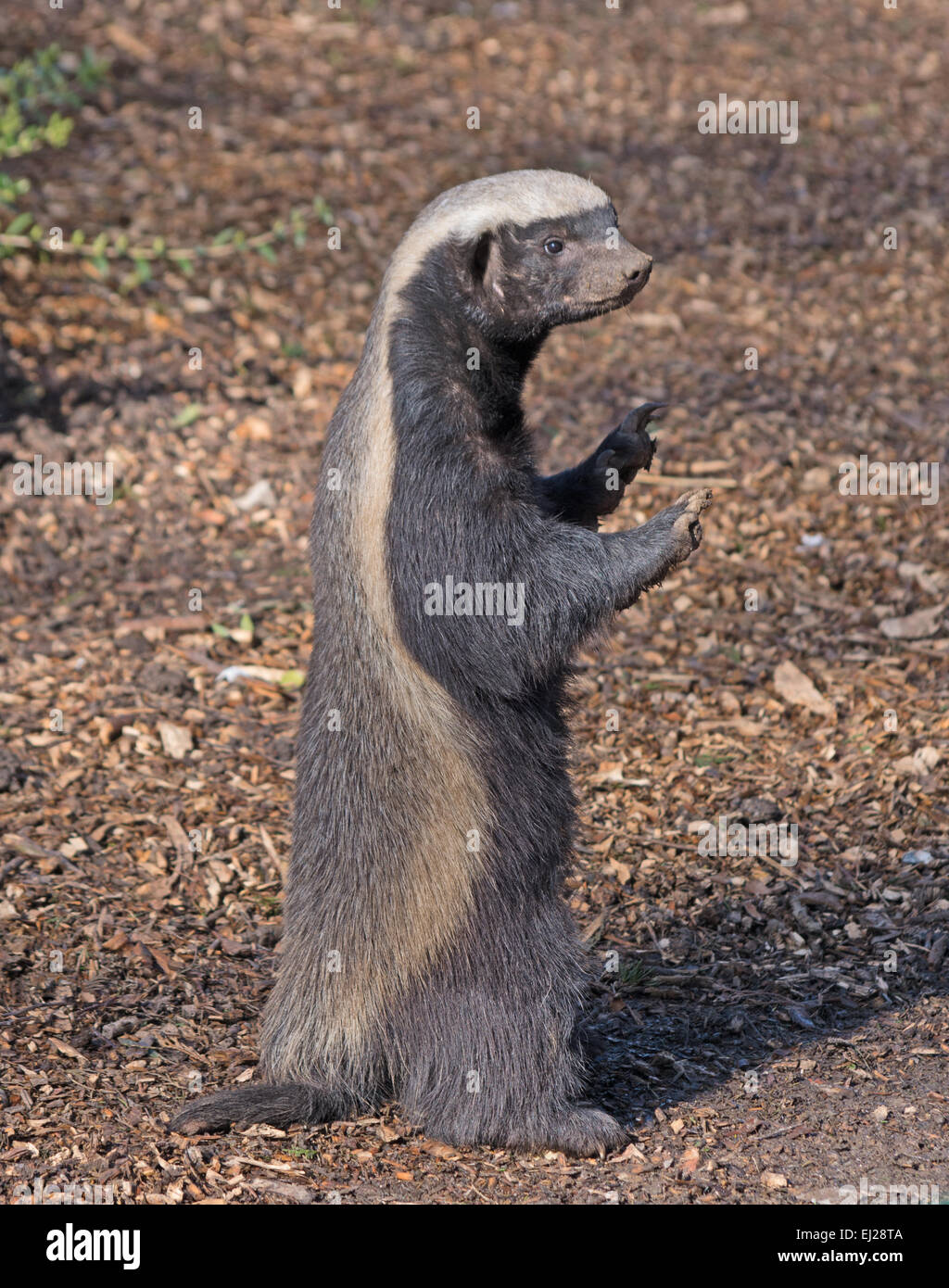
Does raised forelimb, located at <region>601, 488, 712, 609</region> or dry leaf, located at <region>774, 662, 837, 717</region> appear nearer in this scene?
raised forelimb, located at <region>601, 488, 712, 609</region>

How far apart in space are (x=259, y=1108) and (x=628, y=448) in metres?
2.45

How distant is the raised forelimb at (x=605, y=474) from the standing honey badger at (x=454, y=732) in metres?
0.51

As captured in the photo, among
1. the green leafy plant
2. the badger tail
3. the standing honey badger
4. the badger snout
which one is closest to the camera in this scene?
the standing honey badger

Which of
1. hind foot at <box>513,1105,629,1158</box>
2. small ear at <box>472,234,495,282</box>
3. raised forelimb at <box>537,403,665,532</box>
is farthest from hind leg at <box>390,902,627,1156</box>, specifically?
small ear at <box>472,234,495,282</box>

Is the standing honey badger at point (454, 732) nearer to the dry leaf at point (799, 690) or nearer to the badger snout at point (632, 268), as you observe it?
the badger snout at point (632, 268)

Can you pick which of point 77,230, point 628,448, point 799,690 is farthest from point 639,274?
point 77,230

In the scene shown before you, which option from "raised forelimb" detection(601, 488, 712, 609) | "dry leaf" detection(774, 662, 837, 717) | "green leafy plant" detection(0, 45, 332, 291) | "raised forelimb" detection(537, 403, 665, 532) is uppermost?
"green leafy plant" detection(0, 45, 332, 291)

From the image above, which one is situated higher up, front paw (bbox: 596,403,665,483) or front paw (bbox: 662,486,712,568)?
front paw (bbox: 596,403,665,483)

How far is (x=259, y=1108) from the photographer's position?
4605 millimetres

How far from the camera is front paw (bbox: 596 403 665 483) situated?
518 cm

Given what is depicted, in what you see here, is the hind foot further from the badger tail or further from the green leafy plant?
the green leafy plant

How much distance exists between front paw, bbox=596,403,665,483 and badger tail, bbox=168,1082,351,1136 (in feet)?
7.40

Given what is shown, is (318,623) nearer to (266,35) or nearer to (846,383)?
(846,383)

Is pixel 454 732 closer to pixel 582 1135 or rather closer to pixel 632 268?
pixel 582 1135
